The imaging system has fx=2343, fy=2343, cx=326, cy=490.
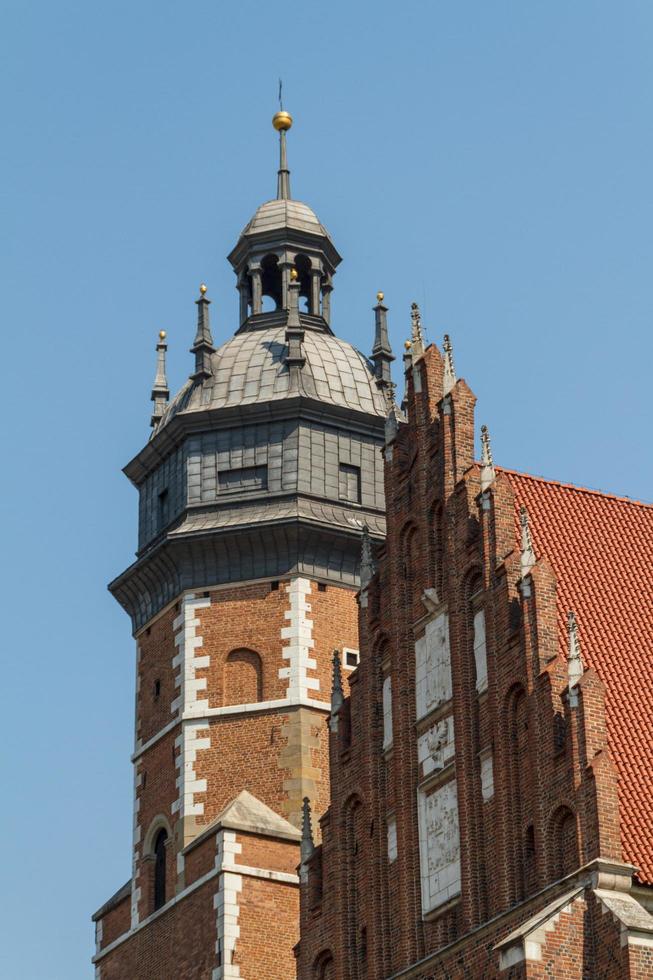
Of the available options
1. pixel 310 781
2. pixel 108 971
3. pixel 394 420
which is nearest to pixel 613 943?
pixel 394 420

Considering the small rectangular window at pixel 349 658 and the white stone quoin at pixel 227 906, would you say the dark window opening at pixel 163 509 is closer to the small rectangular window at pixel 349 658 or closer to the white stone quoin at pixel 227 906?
the small rectangular window at pixel 349 658

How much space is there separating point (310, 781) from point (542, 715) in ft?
47.7

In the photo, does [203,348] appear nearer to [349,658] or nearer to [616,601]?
[349,658]

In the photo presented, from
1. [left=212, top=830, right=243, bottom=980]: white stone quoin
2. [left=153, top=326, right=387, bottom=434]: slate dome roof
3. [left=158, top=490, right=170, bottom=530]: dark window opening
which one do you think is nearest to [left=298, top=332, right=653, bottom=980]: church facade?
[left=212, top=830, right=243, bottom=980]: white stone quoin

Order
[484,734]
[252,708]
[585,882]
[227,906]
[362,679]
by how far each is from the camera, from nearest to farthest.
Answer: [585,882] < [484,734] < [362,679] < [227,906] < [252,708]

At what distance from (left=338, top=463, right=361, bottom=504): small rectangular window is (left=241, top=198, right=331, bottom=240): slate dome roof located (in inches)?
257

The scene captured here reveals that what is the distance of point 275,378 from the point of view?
46.1m

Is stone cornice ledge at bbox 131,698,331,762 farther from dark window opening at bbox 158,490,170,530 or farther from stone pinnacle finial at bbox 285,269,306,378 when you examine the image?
stone pinnacle finial at bbox 285,269,306,378

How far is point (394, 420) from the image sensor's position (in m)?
33.6

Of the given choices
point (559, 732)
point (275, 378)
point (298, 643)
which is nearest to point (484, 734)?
point (559, 732)

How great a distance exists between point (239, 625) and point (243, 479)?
2977mm

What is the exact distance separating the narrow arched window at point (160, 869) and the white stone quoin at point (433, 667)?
1287 centimetres

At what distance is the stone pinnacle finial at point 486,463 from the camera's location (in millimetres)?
30703

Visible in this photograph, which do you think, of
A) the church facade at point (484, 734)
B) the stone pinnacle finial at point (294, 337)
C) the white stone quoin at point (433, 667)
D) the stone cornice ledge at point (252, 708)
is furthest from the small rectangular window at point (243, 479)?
the white stone quoin at point (433, 667)
